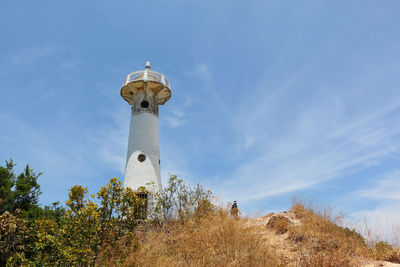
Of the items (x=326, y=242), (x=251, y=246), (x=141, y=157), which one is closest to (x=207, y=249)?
(x=251, y=246)

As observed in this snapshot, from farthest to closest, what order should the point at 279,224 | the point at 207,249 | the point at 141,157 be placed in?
1. the point at 141,157
2. the point at 279,224
3. the point at 207,249

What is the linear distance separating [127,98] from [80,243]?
13.0m

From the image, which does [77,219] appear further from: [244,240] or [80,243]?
[244,240]

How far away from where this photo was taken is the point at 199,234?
757 centimetres

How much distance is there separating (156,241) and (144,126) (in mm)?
9255

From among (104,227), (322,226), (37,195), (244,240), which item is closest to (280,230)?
(322,226)

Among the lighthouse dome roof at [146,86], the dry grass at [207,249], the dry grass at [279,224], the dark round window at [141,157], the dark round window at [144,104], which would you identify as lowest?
the dry grass at [207,249]

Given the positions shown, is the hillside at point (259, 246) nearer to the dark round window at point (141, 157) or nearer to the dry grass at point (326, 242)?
the dry grass at point (326, 242)

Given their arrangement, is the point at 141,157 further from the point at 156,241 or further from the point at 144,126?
the point at 156,241

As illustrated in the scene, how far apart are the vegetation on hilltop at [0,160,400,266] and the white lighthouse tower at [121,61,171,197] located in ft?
17.4

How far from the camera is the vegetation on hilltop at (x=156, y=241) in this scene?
6.12 m

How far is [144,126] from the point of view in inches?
636

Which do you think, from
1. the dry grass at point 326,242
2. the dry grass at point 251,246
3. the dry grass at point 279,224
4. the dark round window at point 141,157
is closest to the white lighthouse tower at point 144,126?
the dark round window at point 141,157

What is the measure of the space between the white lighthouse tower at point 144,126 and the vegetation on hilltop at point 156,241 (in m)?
5.31
